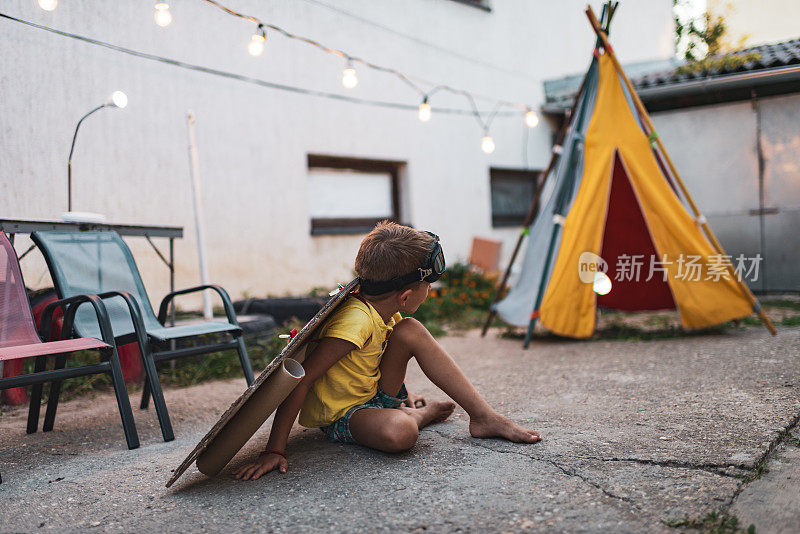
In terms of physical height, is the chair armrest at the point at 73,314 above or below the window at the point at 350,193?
below

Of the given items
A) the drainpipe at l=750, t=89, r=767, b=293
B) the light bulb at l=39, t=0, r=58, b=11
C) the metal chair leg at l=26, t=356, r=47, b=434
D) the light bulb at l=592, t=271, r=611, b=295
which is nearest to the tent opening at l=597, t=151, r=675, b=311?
the light bulb at l=592, t=271, r=611, b=295

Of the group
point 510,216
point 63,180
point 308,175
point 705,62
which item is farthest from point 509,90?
point 63,180

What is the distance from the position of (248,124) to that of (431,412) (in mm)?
4122

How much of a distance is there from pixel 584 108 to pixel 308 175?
120 inches

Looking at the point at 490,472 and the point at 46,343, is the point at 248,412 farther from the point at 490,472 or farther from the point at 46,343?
the point at 46,343

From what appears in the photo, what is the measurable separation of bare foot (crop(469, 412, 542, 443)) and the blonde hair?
0.71 meters

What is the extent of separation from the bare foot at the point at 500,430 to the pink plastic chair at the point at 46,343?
148 cm

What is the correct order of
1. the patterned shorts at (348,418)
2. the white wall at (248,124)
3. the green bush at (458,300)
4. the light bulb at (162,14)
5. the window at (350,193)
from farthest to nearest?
the window at (350,193) < the green bush at (458,300) < the white wall at (248,124) < the light bulb at (162,14) < the patterned shorts at (348,418)

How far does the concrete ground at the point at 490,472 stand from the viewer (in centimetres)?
178

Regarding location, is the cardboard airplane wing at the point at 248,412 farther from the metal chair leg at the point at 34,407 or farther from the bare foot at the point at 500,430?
the metal chair leg at the point at 34,407

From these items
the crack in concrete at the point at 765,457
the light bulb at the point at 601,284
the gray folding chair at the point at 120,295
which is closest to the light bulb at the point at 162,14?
the gray folding chair at the point at 120,295

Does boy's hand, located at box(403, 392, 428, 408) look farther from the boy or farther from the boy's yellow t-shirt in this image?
the boy's yellow t-shirt

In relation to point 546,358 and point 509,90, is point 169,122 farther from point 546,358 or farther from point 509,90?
point 509,90

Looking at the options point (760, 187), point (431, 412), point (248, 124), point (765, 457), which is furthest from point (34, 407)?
point (760, 187)
